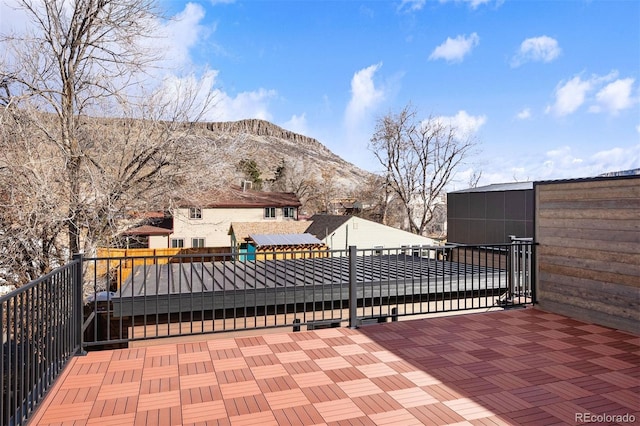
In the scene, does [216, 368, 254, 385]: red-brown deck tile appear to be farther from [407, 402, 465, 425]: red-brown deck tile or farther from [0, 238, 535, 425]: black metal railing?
[407, 402, 465, 425]: red-brown deck tile

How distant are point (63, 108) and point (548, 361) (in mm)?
8925

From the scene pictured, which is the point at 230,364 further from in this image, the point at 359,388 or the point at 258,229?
the point at 258,229

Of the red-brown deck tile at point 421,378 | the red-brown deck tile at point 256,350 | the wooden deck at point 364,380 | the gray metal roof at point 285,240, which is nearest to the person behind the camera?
the wooden deck at point 364,380

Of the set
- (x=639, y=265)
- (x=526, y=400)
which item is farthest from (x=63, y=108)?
(x=639, y=265)

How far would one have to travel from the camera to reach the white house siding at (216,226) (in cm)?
2209

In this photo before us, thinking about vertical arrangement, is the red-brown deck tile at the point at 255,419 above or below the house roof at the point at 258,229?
below

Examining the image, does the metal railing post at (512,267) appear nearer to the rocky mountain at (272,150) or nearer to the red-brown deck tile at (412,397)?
the red-brown deck tile at (412,397)

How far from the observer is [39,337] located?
2678 mm

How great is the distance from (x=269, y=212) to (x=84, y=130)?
54.8 feet

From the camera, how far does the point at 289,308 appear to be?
20.2 feet

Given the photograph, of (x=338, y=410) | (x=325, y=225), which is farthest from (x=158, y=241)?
(x=338, y=410)

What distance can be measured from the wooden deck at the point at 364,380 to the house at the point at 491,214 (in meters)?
10.8

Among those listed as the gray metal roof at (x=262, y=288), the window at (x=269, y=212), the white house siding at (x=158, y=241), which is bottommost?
the white house siding at (x=158, y=241)

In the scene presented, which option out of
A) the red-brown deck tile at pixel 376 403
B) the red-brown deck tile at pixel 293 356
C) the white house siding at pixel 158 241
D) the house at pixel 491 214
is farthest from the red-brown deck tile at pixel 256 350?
the white house siding at pixel 158 241
